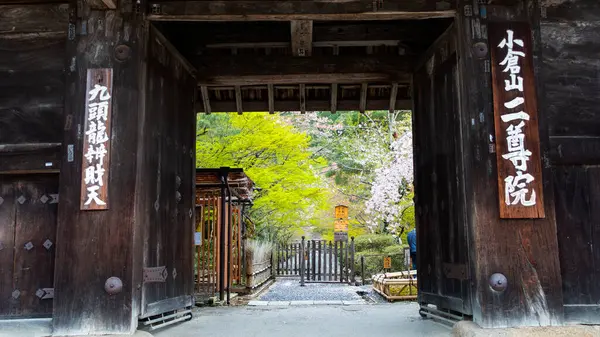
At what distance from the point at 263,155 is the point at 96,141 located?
9.78m

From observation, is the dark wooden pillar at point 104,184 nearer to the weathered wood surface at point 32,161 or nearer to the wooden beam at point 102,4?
the wooden beam at point 102,4

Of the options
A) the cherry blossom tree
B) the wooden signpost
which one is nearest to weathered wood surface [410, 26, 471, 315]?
the wooden signpost

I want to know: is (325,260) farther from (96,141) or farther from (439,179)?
(96,141)

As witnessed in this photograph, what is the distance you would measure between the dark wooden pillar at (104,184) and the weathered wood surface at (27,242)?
0.46 m

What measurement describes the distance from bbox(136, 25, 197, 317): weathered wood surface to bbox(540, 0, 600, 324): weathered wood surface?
4530 mm

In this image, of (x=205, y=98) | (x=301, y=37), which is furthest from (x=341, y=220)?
(x=301, y=37)

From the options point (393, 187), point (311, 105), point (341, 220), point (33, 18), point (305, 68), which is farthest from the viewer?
point (393, 187)

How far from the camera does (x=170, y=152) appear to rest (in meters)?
6.16

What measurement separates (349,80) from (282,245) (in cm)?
1253

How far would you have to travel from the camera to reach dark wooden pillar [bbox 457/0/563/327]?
4.75m

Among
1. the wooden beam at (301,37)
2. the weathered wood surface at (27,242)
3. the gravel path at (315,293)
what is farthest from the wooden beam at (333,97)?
the gravel path at (315,293)

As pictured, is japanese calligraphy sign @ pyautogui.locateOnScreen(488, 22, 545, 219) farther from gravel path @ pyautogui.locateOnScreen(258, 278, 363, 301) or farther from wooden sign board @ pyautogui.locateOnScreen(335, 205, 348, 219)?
wooden sign board @ pyautogui.locateOnScreen(335, 205, 348, 219)

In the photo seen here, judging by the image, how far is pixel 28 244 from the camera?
524cm

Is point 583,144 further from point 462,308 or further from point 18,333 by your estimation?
point 18,333
